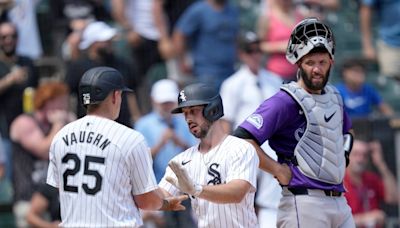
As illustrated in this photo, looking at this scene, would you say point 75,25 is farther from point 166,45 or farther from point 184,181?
point 184,181

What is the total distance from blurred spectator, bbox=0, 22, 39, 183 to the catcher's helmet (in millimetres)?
5014

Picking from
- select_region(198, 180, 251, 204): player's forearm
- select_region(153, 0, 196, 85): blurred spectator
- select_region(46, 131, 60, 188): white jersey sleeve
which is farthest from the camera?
select_region(153, 0, 196, 85): blurred spectator

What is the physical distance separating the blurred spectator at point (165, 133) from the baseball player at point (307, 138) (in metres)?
3.84

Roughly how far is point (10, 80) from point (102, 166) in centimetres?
535

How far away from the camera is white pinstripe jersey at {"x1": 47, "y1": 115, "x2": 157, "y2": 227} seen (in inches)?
249

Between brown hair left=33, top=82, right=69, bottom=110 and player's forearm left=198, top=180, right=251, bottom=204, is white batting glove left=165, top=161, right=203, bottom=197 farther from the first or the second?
brown hair left=33, top=82, right=69, bottom=110

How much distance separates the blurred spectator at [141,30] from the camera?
12.3 metres

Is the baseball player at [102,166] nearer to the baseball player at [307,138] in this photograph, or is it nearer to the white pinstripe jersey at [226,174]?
the white pinstripe jersey at [226,174]

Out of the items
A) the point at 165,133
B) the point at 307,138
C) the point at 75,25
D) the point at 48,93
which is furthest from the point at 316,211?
the point at 75,25

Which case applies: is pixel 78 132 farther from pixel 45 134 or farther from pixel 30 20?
pixel 30 20

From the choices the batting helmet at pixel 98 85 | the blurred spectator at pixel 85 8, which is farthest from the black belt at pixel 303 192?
the blurred spectator at pixel 85 8

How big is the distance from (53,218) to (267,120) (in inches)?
168

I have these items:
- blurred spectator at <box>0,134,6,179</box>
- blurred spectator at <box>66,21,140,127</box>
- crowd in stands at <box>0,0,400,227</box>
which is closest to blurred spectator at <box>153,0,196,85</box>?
crowd in stands at <box>0,0,400,227</box>

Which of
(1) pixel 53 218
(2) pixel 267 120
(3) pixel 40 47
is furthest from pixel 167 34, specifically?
(2) pixel 267 120
